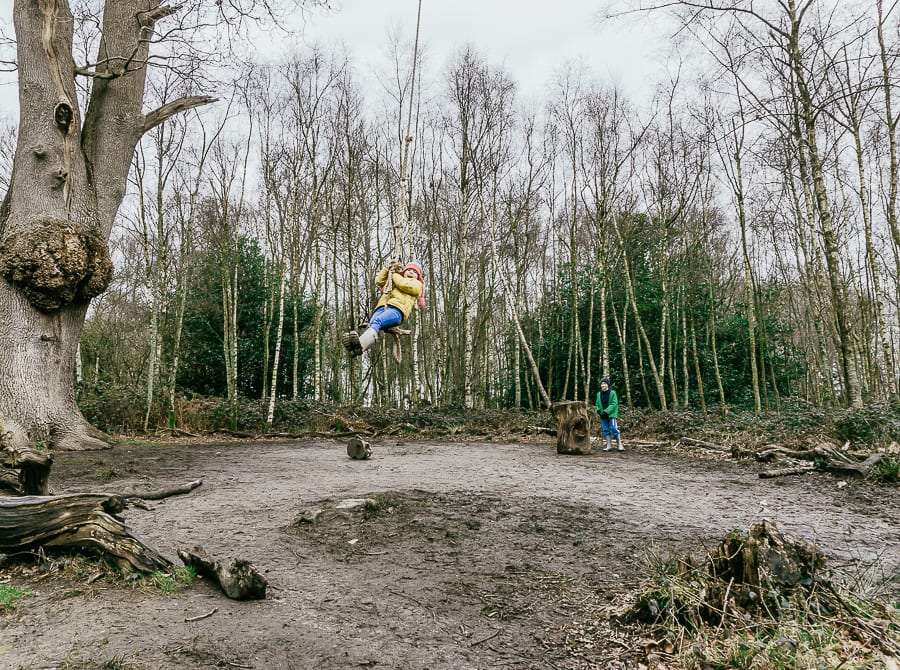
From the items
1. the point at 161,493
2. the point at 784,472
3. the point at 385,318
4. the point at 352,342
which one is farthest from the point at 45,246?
the point at 784,472

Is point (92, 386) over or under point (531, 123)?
under

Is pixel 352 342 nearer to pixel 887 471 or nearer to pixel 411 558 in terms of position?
pixel 411 558

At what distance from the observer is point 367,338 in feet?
24.1

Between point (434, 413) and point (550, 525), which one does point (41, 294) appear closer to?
point (550, 525)

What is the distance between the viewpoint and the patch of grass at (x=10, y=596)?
9.17 feet

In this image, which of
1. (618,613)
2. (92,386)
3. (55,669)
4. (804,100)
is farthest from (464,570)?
(92,386)

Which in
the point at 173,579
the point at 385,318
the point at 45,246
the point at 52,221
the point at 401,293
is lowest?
the point at 173,579

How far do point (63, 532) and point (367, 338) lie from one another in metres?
4.36

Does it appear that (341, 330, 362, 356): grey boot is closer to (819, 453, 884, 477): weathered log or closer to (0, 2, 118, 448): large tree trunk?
(0, 2, 118, 448): large tree trunk

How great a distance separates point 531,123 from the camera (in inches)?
803

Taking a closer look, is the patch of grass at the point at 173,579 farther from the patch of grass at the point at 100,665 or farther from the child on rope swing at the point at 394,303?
the child on rope swing at the point at 394,303

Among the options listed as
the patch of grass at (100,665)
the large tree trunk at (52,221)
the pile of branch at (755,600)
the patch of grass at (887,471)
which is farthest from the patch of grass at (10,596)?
the patch of grass at (887,471)

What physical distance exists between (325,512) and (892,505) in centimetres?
629

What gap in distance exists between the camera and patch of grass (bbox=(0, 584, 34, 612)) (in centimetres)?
279
